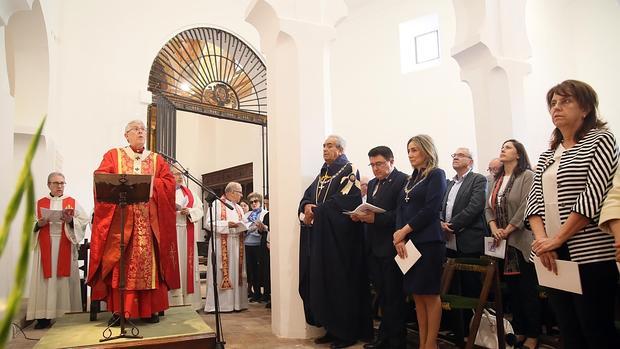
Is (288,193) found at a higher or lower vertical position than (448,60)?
lower

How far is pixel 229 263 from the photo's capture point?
21.0 ft

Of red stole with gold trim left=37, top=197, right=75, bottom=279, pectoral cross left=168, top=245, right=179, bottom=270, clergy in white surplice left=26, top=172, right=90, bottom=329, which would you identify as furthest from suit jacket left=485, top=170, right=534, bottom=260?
red stole with gold trim left=37, top=197, right=75, bottom=279

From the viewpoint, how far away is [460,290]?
4266 mm

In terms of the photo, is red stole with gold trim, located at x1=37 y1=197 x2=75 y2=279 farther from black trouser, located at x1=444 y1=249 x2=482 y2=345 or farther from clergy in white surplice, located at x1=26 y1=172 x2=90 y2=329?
black trouser, located at x1=444 y1=249 x2=482 y2=345

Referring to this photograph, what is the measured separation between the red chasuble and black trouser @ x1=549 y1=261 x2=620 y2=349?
3190 mm

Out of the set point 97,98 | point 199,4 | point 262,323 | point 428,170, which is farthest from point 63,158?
point 428,170

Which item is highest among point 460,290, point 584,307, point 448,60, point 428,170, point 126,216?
point 448,60

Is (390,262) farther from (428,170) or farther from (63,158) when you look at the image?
(63,158)

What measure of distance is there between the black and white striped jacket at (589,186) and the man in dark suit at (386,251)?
5.66ft

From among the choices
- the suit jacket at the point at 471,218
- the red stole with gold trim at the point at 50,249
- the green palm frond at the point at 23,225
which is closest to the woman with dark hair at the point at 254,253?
the red stole with gold trim at the point at 50,249

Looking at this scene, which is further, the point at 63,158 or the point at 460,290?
the point at 63,158

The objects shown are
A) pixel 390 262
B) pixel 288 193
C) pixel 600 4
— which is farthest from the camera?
pixel 600 4

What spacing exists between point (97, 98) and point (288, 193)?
Result: 4.74 meters

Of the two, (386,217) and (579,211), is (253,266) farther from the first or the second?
(579,211)
